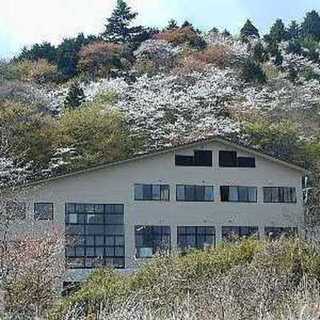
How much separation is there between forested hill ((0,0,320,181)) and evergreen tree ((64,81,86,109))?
0.12 m

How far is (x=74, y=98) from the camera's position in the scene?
203ft

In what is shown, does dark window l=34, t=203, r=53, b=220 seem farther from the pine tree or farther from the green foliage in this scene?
the pine tree

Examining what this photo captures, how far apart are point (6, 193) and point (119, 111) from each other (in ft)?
76.3

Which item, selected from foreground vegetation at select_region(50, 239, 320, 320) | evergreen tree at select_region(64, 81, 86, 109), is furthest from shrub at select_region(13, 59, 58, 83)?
foreground vegetation at select_region(50, 239, 320, 320)

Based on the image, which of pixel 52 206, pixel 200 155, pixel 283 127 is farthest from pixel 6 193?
pixel 283 127

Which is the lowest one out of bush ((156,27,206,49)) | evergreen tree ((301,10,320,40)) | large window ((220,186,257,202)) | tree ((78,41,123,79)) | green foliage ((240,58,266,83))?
large window ((220,186,257,202))

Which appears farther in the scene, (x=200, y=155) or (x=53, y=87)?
(x=53, y=87)

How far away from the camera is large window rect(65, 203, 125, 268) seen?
40.0m

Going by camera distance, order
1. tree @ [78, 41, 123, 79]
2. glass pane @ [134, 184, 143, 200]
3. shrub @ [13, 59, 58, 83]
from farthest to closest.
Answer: tree @ [78, 41, 123, 79], shrub @ [13, 59, 58, 83], glass pane @ [134, 184, 143, 200]

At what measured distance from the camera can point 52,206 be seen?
40250 mm

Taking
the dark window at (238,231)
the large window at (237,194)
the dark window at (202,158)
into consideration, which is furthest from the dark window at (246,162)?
the dark window at (238,231)

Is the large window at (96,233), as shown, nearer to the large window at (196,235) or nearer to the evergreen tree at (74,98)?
the large window at (196,235)

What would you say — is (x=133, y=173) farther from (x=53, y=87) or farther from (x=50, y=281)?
(x=53, y=87)

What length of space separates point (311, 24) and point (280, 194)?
54.2 meters
